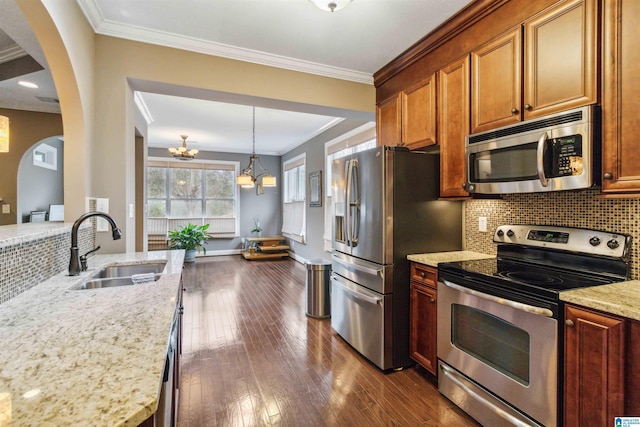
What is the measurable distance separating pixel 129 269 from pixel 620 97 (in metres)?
2.91

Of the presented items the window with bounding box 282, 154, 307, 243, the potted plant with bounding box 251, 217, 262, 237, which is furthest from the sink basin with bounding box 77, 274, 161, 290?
the potted plant with bounding box 251, 217, 262, 237

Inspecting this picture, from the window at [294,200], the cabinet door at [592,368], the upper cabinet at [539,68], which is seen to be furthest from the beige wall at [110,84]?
the window at [294,200]

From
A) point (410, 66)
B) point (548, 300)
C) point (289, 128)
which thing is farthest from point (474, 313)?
point (289, 128)

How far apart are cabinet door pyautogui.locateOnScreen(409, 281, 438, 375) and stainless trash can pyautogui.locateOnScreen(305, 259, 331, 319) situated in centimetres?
129

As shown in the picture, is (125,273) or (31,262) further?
(125,273)

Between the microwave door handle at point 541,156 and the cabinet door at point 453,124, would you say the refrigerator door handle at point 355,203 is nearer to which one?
the cabinet door at point 453,124

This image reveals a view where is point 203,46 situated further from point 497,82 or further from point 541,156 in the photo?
point 541,156

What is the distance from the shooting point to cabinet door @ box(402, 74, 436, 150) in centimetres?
257

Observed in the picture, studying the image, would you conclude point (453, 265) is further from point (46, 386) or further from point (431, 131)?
point (46, 386)

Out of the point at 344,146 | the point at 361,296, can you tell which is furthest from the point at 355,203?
the point at 344,146

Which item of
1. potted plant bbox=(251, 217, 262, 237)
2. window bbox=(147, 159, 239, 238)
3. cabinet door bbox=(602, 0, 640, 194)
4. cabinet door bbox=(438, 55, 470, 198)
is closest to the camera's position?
cabinet door bbox=(602, 0, 640, 194)

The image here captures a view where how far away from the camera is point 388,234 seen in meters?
2.37

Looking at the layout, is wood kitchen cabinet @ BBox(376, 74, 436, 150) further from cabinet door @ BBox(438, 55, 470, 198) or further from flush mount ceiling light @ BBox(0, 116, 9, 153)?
flush mount ceiling light @ BBox(0, 116, 9, 153)

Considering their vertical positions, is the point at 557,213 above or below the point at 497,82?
below
